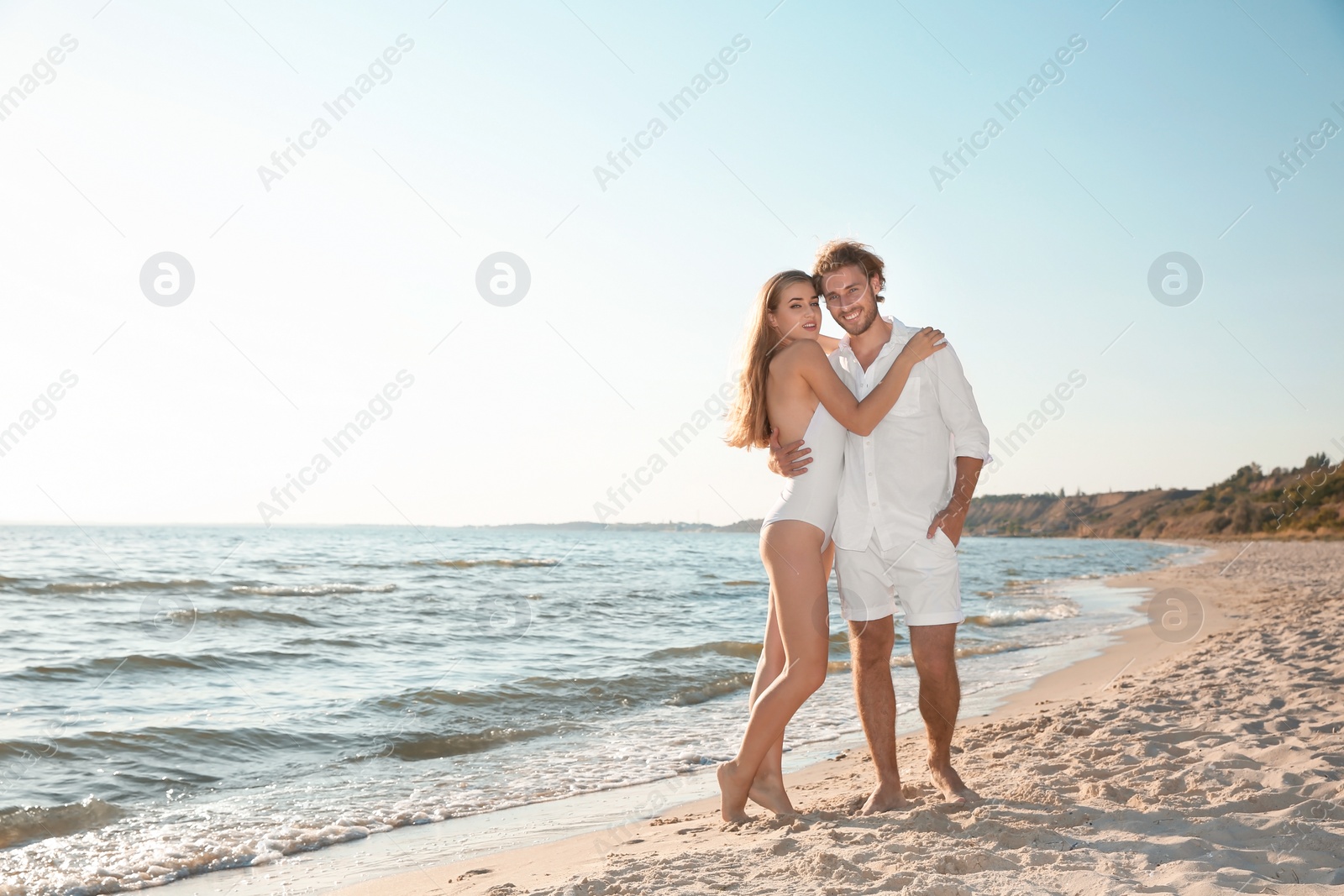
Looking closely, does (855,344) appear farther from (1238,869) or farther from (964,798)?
(1238,869)

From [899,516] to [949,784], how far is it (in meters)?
1.12

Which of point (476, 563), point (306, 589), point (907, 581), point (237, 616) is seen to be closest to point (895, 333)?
point (907, 581)

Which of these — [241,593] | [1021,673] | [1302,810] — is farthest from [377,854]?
[241,593]

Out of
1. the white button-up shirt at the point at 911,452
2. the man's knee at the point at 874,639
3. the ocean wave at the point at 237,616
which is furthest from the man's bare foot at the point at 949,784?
the ocean wave at the point at 237,616

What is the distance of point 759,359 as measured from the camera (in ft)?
11.9

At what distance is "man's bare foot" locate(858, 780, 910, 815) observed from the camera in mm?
3432

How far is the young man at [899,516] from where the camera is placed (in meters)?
3.35

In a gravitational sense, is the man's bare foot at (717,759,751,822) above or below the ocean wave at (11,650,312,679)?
below

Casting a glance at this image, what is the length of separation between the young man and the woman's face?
79 mm

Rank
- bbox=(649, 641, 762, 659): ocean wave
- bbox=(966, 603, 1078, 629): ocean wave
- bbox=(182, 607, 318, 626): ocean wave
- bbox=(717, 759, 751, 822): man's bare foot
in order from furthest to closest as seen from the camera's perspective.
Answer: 1. bbox=(966, 603, 1078, 629): ocean wave
2. bbox=(182, 607, 318, 626): ocean wave
3. bbox=(649, 641, 762, 659): ocean wave
4. bbox=(717, 759, 751, 822): man's bare foot

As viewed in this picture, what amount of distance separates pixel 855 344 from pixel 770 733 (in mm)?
1680

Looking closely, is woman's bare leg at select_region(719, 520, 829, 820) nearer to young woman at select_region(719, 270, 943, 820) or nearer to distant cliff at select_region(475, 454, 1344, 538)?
young woman at select_region(719, 270, 943, 820)

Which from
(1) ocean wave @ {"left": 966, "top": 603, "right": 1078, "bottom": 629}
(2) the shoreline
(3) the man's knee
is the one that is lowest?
(1) ocean wave @ {"left": 966, "top": 603, "right": 1078, "bottom": 629}

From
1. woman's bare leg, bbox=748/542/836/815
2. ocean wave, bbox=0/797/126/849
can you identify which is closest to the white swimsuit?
woman's bare leg, bbox=748/542/836/815
